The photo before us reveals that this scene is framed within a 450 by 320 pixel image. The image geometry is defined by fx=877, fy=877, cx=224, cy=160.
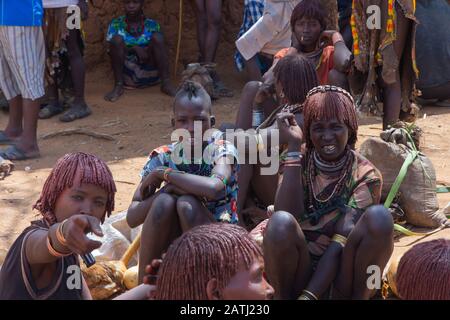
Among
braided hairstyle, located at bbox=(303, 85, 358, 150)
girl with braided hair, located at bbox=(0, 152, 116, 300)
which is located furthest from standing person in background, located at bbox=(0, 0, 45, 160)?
girl with braided hair, located at bbox=(0, 152, 116, 300)

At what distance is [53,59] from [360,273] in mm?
3968

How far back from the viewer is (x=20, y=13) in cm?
632

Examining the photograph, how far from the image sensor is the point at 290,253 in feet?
12.1

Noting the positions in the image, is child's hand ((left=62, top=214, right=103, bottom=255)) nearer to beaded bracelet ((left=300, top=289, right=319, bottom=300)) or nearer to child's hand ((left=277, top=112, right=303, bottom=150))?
beaded bracelet ((left=300, top=289, right=319, bottom=300))

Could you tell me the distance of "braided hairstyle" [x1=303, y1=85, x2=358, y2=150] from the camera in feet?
12.8

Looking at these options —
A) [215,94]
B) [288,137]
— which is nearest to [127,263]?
[288,137]

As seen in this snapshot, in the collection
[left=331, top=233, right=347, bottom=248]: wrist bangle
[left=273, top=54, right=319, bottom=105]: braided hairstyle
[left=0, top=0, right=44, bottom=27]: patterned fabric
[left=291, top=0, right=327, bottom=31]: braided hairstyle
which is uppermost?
[left=291, top=0, right=327, bottom=31]: braided hairstyle

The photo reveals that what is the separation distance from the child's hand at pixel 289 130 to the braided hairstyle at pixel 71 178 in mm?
1117

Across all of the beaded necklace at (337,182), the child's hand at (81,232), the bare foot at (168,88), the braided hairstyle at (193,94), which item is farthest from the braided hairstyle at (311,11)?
the child's hand at (81,232)

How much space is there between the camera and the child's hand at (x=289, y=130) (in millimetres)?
3967

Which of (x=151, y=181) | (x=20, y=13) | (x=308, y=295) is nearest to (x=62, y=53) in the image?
(x=20, y=13)

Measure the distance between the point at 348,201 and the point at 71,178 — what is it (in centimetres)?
139

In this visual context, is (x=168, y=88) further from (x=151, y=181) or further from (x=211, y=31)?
(x=151, y=181)

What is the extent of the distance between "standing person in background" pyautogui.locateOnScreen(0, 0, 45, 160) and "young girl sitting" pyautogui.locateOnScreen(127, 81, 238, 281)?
2.50 metres
